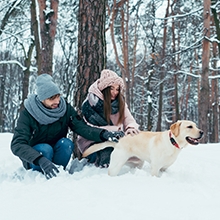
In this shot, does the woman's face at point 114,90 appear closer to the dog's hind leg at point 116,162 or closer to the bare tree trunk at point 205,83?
the dog's hind leg at point 116,162

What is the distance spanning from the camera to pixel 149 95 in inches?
554

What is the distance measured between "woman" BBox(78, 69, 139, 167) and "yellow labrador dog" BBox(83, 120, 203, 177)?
179 mm

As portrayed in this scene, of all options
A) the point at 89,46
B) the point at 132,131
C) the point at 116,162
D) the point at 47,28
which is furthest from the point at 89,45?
the point at 47,28

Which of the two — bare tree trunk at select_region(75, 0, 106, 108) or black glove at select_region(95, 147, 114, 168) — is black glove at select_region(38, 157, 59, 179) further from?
bare tree trunk at select_region(75, 0, 106, 108)

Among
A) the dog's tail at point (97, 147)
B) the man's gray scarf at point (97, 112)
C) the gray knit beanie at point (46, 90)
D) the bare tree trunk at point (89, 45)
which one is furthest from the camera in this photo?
the bare tree trunk at point (89, 45)

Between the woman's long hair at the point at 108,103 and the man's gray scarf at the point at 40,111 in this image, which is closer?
the man's gray scarf at the point at 40,111

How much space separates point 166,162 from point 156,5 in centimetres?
1058

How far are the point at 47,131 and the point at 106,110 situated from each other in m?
0.75

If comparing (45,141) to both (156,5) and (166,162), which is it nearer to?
(166,162)

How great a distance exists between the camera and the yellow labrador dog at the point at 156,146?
3.06 metres

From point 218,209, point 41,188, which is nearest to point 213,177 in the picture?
point 218,209

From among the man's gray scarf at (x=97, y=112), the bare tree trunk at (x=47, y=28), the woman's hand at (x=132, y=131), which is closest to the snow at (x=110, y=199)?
the woman's hand at (x=132, y=131)

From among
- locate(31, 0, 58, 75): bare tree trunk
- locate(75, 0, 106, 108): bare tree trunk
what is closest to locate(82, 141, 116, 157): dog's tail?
locate(75, 0, 106, 108): bare tree trunk

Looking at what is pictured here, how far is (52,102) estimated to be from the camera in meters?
3.00
